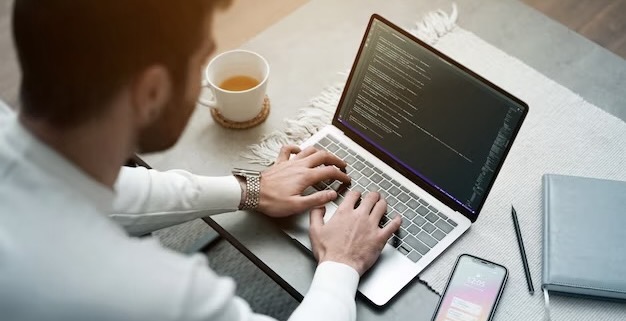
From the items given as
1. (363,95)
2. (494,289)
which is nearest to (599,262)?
(494,289)

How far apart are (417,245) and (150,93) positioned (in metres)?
0.46

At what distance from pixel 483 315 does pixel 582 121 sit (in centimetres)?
42

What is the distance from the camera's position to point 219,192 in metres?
1.05

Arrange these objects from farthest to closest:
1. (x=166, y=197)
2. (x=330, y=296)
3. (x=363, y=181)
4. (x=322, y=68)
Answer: (x=322, y=68)
(x=363, y=181)
(x=166, y=197)
(x=330, y=296)

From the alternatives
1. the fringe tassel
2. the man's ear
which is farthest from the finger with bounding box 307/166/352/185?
the man's ear

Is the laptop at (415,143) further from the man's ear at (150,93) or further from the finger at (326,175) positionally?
the man's ear at (150,93)

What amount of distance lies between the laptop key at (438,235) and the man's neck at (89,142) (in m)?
0.47

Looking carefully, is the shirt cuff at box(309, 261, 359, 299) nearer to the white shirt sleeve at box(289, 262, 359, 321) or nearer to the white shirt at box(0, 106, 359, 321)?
the white shirt sleeve at box(289, 262, 359, 321)

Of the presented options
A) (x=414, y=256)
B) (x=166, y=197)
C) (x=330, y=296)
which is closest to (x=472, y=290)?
(x=414, y=256)

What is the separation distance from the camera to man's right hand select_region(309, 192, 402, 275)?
38.6 inches

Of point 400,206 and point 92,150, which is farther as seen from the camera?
point 400,206

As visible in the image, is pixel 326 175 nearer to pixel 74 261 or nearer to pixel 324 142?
pixel 324 142

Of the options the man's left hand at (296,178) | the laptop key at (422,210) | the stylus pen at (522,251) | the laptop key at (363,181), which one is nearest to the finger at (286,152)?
the man's left hand at (296,178)

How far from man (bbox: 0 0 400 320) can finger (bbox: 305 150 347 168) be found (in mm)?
289
